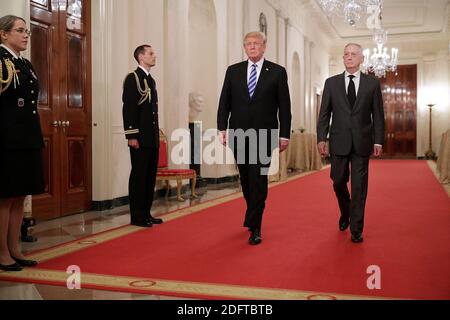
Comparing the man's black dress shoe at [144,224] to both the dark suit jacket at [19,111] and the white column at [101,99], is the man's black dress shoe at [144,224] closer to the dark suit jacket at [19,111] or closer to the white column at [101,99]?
the white column at [101,99]

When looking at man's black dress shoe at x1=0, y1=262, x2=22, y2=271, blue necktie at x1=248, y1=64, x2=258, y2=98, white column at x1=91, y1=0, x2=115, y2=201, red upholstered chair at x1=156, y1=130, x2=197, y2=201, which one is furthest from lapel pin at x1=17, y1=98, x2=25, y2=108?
red upholstered chair at x1=156, y1=130, x2=197, y2=201

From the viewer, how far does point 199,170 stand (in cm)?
908

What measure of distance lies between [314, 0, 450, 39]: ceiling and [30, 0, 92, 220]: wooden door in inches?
429

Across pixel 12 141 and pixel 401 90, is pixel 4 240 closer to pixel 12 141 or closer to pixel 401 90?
pixel 12 141

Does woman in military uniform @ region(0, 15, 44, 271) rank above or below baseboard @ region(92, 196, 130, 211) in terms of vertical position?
above

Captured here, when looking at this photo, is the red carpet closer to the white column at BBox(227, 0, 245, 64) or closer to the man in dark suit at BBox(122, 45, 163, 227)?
the man in dark suit at BBox(122, 45, 163, 227)

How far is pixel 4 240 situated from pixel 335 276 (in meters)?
2.00

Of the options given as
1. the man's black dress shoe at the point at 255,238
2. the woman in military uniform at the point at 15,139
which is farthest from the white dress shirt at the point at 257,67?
the woman in military uniform at the point at 15,139

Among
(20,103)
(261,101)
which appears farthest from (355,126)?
(20,103)

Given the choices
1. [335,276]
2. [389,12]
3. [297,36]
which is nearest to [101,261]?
[335,276]

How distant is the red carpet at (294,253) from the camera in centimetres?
281

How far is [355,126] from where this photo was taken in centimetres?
382

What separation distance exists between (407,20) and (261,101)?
15355mm

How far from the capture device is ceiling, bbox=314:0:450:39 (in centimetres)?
1523
